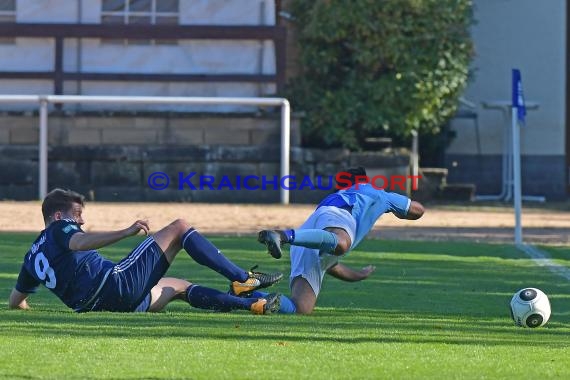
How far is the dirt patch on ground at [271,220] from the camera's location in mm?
19297

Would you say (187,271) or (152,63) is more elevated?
(152,63)

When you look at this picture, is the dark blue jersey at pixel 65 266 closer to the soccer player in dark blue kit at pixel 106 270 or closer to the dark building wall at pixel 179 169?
the soccer player in dark blue kit at pixel 106 270

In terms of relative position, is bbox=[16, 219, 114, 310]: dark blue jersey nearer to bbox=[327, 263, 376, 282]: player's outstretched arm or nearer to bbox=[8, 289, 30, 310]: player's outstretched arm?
bbox=[8, 289, 30, 310]: player's outstretched arm

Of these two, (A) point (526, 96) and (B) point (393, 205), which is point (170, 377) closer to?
(B) point (393, 205)

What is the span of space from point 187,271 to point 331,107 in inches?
434

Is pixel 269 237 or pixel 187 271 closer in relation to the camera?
pixel 269 237

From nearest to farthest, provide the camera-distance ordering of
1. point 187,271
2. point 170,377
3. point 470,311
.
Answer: point 170,377 → point 470,311 → point 187,271

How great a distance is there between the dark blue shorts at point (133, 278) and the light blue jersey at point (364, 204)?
1582 mm

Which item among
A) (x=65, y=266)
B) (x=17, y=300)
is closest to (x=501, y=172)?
(x=17, y=300)

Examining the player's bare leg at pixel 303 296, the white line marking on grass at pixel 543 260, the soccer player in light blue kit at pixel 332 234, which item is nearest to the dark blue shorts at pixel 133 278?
the soccer player in light blue kit at pixel 332 234

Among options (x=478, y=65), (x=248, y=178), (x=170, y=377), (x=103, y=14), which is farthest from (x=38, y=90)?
(x=170, y=377)

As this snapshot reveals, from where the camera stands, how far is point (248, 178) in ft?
77.8

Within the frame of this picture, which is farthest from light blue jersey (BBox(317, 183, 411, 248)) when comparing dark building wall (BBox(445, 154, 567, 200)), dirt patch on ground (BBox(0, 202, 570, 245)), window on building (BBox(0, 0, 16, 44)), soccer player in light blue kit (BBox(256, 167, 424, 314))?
dark building wall (BBox(445, 154, 567, 200))

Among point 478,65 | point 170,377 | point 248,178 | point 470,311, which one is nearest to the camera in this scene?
point 170,377
